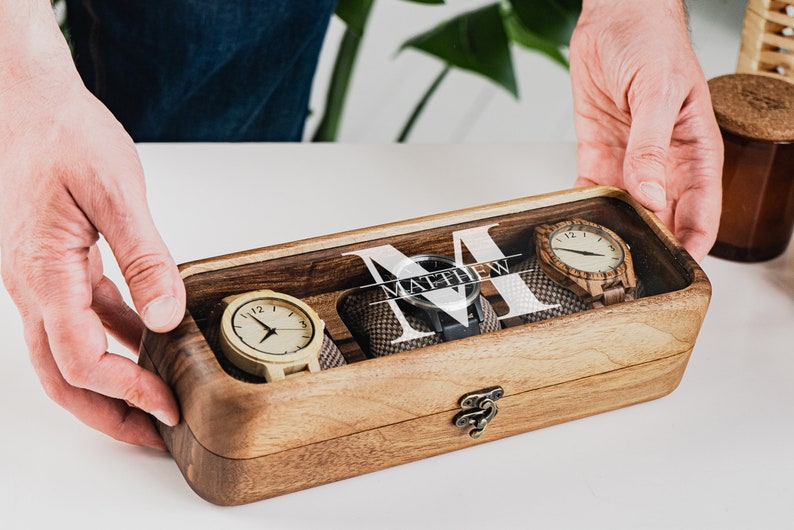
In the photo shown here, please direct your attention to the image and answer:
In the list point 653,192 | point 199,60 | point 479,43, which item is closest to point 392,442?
point 653,192

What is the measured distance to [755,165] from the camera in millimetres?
1192

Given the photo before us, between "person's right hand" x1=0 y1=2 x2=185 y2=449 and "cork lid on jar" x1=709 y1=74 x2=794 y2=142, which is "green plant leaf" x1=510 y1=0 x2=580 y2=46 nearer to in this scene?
"cork lid on jar" x1=709 y1=74 x2=794 y2=142

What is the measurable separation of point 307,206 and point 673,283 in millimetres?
549

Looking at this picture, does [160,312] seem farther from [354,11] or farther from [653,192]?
[354,11]

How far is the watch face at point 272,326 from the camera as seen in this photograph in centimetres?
84

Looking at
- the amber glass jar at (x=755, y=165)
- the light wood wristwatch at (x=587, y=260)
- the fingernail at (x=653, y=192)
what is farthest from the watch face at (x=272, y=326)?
the amber glass jar at (x=755, y=165)

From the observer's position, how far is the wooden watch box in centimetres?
82

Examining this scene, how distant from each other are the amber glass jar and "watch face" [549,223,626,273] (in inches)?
11.5

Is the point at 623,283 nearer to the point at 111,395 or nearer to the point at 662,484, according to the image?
the point at 662,484

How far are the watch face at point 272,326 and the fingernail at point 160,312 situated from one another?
59mm

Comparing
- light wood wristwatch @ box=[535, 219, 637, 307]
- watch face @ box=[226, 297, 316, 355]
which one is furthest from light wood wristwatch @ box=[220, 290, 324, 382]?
light wood wristwatch @ box=[535, 219, 637, 307]

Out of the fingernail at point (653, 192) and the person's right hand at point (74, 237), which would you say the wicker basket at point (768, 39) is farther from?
the person's right hand at point (74, 237)

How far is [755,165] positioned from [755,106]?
0.28ft

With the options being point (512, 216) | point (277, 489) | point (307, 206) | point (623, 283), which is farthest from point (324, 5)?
point (277, 489)
